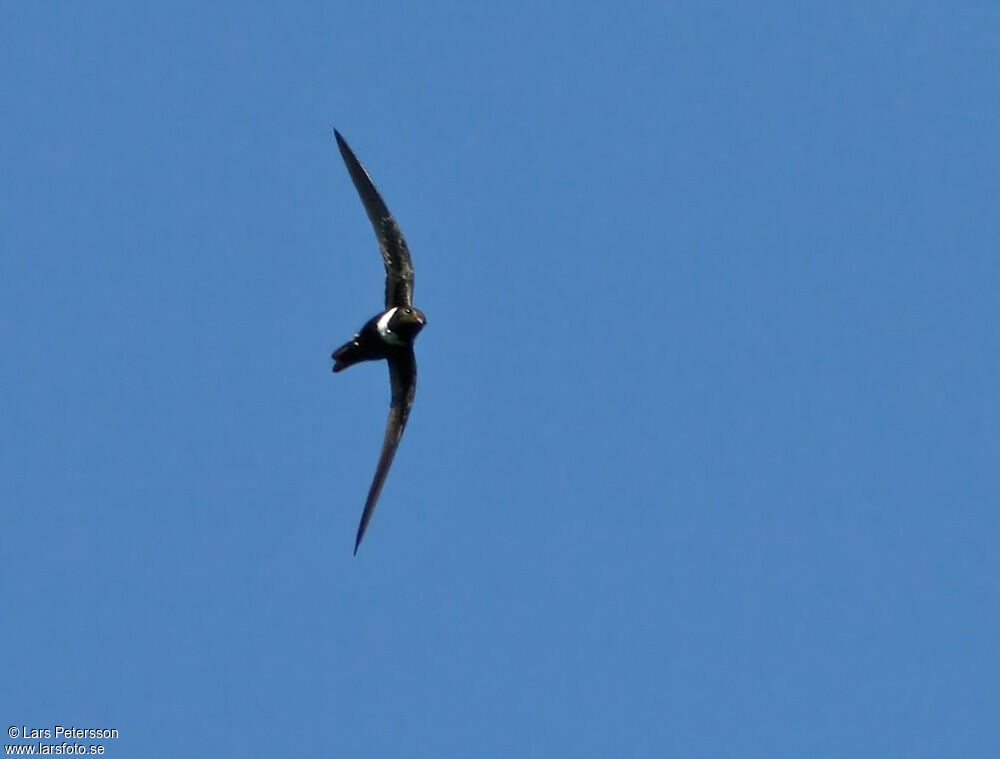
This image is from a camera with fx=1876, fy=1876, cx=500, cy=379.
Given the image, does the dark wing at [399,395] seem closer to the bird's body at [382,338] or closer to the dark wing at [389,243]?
the bird's body at [382,338]

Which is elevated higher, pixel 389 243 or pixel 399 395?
pixel 389 243

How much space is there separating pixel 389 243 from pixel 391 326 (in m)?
0.91

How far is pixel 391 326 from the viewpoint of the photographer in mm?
19484

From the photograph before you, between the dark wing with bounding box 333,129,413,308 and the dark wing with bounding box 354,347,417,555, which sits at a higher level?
the dark wing with bounding box 333,129,413,308

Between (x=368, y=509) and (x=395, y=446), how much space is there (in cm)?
119

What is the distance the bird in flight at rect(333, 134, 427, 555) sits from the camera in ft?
63.8

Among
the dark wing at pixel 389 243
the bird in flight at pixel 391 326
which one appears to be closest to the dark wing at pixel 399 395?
the bird in flight at pixel 391 326

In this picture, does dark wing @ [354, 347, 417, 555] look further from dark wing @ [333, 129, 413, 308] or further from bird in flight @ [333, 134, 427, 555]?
dark wing @ [333, 129, 413, 308]

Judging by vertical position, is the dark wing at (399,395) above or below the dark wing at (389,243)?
below

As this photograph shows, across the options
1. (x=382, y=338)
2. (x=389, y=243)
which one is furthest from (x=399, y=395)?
(x=389, y=243)

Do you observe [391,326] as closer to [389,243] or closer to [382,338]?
[382,338]

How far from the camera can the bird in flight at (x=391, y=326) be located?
19.5 metres

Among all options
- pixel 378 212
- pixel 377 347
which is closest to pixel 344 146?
pixel 378 212

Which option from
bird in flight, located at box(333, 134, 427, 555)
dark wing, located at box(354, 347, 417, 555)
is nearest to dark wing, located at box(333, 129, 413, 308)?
bird in flight, located at box(333, 134, 427, 555)
